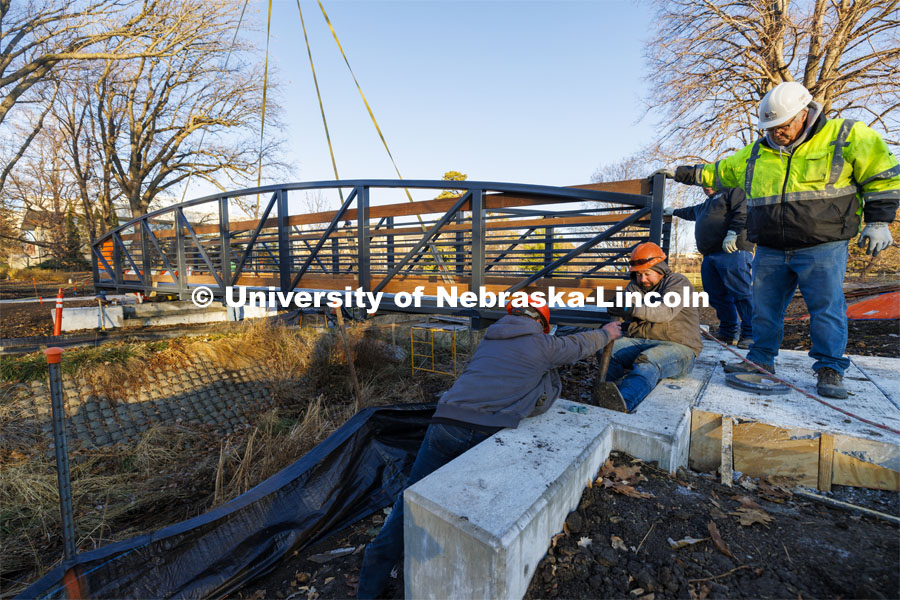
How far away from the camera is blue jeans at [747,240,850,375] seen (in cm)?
280

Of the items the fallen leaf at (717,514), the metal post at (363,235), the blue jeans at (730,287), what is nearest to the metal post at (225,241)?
the metal post at (363,235)

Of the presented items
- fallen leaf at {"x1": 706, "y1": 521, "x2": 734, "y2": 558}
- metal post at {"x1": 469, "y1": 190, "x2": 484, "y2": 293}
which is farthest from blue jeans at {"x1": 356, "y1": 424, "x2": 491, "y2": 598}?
metal post at {"x1": 469, "y1": 190, "x2": 484, "y2": 293}

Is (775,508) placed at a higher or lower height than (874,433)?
lower

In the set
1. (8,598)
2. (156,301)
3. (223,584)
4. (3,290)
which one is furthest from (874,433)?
(3,290)

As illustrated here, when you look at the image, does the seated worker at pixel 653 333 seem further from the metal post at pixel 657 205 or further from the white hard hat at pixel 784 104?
the white hard hat at pixel 784 104

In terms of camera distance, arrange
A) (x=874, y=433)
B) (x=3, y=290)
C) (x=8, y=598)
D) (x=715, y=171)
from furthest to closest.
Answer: (x=3, y=290)
(x=715, y=171)
(x=8, y=598)
(x=874, y=433)

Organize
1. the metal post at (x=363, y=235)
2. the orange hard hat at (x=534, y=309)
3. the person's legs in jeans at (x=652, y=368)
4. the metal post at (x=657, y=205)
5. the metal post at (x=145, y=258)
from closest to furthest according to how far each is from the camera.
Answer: the orange hard hat at (x=534, y=309)
the person's legs in jeans at (x=652, y=368)
the metal post at (x=657, y=205)
the metal post at (x=363, y=235)
the metal post at (x=145, y=258)

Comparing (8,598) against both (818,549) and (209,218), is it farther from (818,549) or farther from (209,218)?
(209,218)

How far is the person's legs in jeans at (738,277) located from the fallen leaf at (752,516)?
3.06 meters

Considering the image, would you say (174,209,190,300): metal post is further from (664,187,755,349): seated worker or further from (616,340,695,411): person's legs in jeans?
(664,187,755,349): seated worker

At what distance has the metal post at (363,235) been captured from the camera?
525 centimetres

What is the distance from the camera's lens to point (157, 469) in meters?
4.91

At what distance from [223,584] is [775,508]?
10.3 feet

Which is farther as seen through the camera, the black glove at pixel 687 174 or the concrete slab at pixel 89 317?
the concrete slab at pixel 89 317
